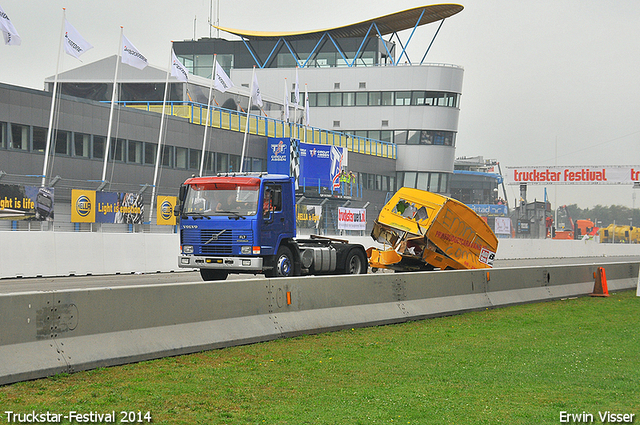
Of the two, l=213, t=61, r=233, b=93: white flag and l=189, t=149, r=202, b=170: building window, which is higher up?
l=213, t=61, r=233, b=93: white flag

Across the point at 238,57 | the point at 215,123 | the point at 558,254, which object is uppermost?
the point at 238,57

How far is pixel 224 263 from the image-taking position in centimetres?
1862

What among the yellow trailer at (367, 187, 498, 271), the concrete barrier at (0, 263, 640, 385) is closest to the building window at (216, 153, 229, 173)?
the yellow trailer at (367, 187, 498, 271)

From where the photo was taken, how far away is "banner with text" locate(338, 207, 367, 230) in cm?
4484

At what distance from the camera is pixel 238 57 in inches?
3302

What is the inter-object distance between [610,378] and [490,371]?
1.26m

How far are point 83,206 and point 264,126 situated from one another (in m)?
→ 27.6

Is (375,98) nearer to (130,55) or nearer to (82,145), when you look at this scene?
(82,145)

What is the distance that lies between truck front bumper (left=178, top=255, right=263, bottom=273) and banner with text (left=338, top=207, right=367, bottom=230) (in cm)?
2582

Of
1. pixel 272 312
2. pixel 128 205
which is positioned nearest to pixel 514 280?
pixel 272 312

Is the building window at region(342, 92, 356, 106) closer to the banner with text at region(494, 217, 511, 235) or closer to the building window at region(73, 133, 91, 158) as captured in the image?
the banner with text at region(494, 217, 511, 235)

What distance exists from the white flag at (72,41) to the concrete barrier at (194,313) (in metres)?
24.2

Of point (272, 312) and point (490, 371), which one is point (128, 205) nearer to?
point (272, 312)

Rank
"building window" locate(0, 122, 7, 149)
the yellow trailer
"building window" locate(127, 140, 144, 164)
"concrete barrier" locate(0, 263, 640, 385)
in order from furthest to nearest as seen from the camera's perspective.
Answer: "building window" locate(127, 140, 144, 164)
"building window" locate(0, 122, 7, 149)
the yellow trailer
"concrete barrier" locate(0, 263, 640, 385)
